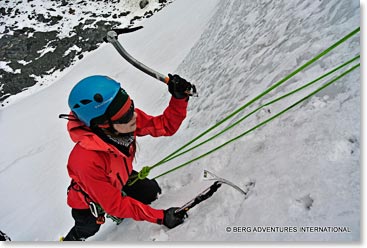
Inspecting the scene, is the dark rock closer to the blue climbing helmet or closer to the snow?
the snow

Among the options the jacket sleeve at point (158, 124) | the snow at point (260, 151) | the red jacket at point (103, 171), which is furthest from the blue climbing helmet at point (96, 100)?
the snow at point (260, 151)

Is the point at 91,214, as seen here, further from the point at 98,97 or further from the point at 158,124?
the point at 98,97

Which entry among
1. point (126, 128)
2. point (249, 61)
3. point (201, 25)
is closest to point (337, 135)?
point (126, 128)

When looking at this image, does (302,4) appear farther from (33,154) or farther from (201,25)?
(33,154)

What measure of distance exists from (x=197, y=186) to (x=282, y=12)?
189 cm

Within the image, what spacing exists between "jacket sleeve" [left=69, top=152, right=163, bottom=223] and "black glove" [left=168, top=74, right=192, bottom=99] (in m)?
0.60

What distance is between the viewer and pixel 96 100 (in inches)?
69.2

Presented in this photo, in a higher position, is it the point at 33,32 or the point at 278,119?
the point at 278,119

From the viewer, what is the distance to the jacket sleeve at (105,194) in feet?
5.90

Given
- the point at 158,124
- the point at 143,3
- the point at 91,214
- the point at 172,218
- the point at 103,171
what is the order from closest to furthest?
the point at 103,171 < the point at 172,218 < the point at 158,124 < the point at 91,214 < the point at 143,3

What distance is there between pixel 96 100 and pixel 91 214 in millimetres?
1015

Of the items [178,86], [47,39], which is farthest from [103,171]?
[47,39]

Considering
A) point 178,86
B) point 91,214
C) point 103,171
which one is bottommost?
point 91,214

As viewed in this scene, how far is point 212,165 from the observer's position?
7.25 feet
